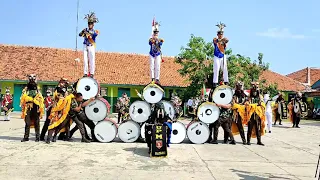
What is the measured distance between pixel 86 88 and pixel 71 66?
74.7ft

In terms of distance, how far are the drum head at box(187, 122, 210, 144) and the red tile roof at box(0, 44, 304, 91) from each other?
20.2 m

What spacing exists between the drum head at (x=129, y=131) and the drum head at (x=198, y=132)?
1720mm

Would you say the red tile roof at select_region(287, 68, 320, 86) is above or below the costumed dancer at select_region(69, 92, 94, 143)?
above

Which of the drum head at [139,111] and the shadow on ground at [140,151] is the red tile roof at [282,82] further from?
the shadow on ground at [140,151]

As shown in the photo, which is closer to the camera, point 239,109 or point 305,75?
point 239,109

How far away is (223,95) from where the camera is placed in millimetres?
12133

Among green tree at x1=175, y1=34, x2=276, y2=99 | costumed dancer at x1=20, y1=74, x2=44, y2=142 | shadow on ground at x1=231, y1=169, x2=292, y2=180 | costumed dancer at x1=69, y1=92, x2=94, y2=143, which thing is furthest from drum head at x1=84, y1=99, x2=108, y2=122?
green tree at x1=175, y1=34, x2=276, y2=99

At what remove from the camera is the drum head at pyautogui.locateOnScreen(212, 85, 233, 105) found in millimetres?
12086

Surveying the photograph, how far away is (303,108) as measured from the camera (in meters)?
18.0

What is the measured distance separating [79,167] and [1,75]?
1035 inches

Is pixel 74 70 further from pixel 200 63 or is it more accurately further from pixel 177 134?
pixel 177 134

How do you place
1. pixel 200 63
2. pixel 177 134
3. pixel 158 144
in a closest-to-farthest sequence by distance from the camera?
1. pixel 158 144
2. pixel 177 134
3. pixel 200 63

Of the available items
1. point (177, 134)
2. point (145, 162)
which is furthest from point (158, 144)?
point (177, 134)

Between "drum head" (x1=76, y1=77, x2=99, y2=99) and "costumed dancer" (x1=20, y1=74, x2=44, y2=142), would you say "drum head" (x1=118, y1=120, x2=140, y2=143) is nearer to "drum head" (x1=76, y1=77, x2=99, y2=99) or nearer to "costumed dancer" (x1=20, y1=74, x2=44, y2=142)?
"drum head" (x1=76, y1=77, x2=99, y2=99)
